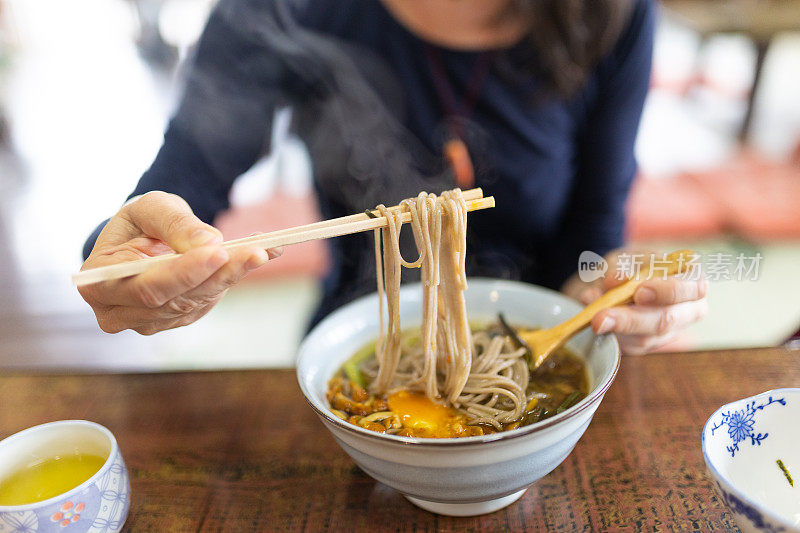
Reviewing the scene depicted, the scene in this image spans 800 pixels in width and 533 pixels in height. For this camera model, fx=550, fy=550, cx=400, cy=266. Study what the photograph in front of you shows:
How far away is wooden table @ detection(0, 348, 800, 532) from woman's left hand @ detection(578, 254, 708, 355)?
177 mm

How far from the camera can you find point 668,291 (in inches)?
43.0

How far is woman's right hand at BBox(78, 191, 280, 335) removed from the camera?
2.72 ft

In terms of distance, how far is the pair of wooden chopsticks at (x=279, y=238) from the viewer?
31.6 inches

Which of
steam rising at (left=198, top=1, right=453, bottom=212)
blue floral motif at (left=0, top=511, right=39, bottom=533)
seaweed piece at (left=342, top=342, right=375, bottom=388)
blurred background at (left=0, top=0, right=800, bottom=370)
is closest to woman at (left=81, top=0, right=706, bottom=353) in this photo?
steam rising at (left=198, top=1, right=453, bottom=212)

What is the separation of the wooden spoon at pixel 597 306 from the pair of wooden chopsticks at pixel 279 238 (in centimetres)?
32

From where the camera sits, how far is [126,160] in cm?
357

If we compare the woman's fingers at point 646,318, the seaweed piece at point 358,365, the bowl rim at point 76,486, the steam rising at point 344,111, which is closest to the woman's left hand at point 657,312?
the woman's fingers at point 646,318

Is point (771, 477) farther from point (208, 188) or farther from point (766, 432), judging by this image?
point (208, 188)

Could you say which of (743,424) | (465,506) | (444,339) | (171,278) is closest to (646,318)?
(743,424)

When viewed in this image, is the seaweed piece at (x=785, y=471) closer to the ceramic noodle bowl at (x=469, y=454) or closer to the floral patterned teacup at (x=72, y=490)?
the ceramic noodle bowl at (x=469, y=454)

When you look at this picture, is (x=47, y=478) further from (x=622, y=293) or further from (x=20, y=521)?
(x=622, y=293)

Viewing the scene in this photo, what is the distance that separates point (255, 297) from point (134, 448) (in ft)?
9.18

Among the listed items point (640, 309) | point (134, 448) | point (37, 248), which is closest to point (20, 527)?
point (134, 448)

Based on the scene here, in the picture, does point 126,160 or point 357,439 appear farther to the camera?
point 126,160
